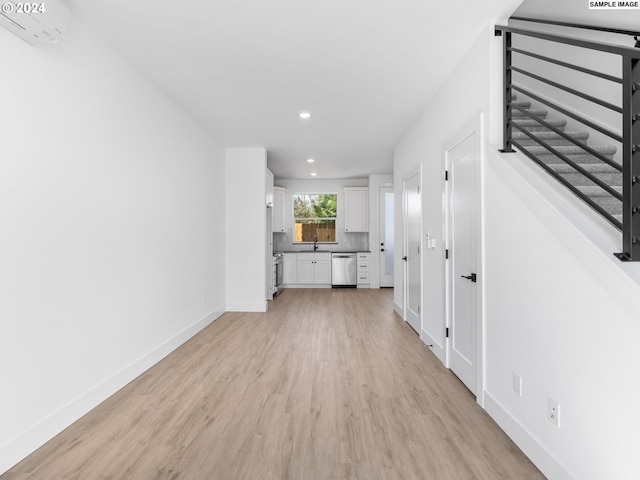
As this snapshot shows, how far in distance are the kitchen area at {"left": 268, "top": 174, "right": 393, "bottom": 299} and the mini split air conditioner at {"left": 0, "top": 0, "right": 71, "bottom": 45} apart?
6153 millimetres

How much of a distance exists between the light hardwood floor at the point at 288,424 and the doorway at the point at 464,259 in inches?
9.5

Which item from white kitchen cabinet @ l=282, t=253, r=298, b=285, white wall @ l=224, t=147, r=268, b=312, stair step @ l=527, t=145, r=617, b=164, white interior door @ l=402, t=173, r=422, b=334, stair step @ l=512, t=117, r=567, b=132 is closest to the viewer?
stair step @ l=527, t=145, r=617, b=164

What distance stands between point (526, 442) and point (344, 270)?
268 inches

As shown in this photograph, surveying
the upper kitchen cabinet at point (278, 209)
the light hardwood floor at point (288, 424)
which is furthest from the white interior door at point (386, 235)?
the light hardwood floor at point (288, 424)

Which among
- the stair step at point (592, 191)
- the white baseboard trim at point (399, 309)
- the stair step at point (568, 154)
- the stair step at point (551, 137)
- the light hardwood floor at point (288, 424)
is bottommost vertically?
the light hardwood floor at point (288, 424)

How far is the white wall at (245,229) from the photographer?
5.88 m

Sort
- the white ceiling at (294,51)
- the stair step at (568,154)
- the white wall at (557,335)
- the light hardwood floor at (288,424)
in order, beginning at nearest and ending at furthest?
the white wall at (557,335), the light hardwood floor at (288,424), the white ceiling at (294,51), the stair step at (568,154)

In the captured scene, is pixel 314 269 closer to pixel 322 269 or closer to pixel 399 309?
pixel 322 269

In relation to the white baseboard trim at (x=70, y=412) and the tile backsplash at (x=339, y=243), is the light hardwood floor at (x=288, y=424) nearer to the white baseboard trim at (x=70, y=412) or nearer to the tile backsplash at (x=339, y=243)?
the white baseboard trim at (x=70, y=412)

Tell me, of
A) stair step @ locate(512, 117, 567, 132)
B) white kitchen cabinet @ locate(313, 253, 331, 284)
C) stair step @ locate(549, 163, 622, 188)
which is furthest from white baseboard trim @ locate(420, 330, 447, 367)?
white kitchen cabinet @ locate(313, 253, 331, 284)

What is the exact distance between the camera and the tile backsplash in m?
9.33

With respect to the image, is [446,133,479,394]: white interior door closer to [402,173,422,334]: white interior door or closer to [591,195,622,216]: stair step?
[591,195,622,216]: stair step

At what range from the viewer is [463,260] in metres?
3.00

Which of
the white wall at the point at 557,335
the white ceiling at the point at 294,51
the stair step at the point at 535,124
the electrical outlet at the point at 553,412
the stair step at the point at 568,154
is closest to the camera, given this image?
the white wall at the point at 557,335
